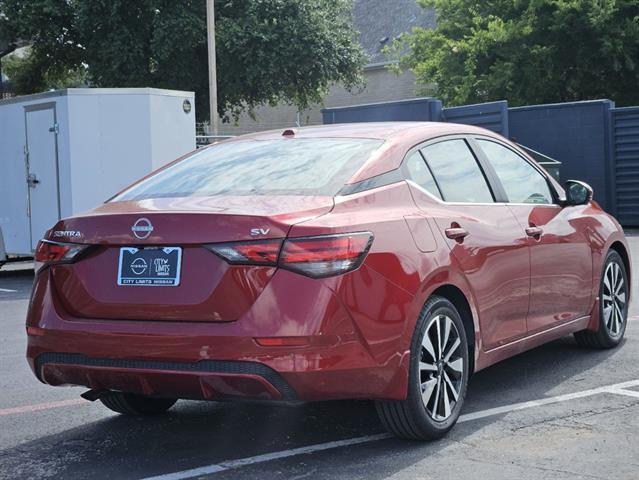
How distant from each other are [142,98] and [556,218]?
858cm

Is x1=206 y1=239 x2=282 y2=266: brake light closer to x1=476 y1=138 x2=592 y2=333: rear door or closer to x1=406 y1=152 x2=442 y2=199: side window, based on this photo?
x1=406 y1=152 x2=442 y2=199: side window

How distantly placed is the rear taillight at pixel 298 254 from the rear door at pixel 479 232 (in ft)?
2.77

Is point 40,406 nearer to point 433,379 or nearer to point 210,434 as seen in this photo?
point 210,434

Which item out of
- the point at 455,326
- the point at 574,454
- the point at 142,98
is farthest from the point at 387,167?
the point at 142,98

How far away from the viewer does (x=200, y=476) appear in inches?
178

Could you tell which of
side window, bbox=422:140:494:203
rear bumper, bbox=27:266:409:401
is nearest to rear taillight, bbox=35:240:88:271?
rear bumper, bbox=27:266:409:401

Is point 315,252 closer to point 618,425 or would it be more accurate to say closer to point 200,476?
point 200,476

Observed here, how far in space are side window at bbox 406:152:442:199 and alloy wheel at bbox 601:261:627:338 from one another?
221 centimetres

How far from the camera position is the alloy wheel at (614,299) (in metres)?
7.17

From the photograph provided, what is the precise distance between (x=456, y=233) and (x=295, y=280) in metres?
1.19

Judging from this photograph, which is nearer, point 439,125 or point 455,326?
point 455,326

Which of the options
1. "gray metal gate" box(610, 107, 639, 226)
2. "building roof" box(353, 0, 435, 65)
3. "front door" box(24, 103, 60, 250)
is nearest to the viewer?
"front door" box(24, 103, 60, 250)

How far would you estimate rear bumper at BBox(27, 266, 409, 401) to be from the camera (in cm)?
438

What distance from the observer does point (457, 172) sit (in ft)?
18.8
